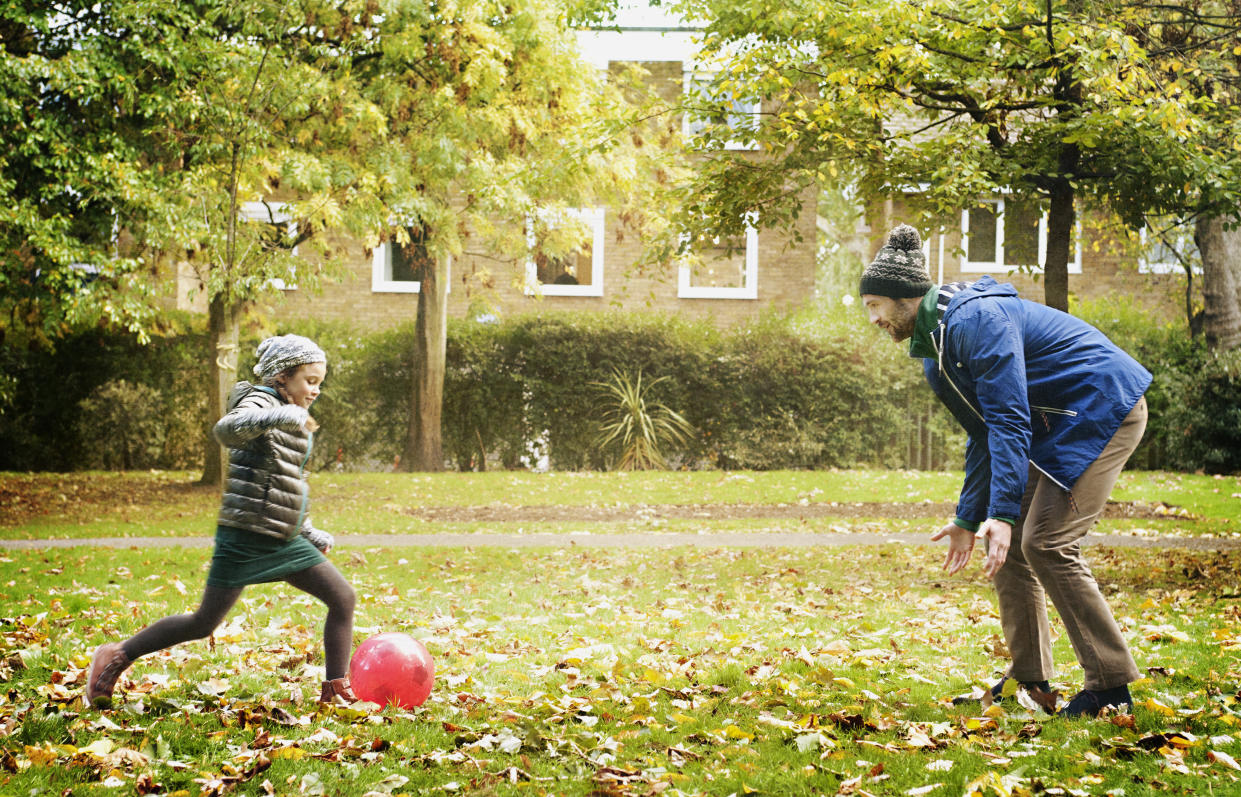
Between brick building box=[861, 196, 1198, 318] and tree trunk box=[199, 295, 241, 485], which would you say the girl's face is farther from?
brick building box=[861, 196, 1198, 318]

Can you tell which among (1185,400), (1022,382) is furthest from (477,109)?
(1185,400)

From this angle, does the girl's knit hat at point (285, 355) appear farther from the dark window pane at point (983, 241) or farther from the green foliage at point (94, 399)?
the dark window pane at point (983, 241)

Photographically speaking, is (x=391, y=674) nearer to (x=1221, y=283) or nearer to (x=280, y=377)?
(x=280, y=377)

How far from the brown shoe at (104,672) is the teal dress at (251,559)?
555 millimetres

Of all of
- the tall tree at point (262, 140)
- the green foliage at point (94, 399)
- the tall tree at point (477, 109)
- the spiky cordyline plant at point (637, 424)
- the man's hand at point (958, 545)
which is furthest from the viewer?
the spiky cordyline plant at point (637, 424)

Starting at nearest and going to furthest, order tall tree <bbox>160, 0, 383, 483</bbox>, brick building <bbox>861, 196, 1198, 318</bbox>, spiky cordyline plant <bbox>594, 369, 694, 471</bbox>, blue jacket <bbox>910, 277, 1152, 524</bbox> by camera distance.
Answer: blue jacket <bbox>910, 277, 1152, 524</bbox>, tall tree <bbox>160, 0, 383, 483</bbox>, spiky cordyline plant <bbox>594, 369, 694, 471</bbox>, brick building <bbox>861, 196, 1198, 318</bbox>

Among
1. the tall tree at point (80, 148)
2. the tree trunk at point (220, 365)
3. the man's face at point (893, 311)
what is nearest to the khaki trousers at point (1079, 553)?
the man's face at point (893, 311)

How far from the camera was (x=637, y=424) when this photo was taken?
1866 centimetres

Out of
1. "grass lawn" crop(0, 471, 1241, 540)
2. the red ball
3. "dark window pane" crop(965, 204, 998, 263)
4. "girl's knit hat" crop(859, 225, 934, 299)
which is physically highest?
"dark window pane" crop(965, 204, 998, 263)

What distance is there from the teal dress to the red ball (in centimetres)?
53

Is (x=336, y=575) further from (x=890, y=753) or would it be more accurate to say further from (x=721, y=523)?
(x=721, y=523)

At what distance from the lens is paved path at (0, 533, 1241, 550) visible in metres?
10.6

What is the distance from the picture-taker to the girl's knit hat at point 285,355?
4.70 metres

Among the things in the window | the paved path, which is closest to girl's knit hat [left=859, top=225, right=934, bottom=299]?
the paved path
